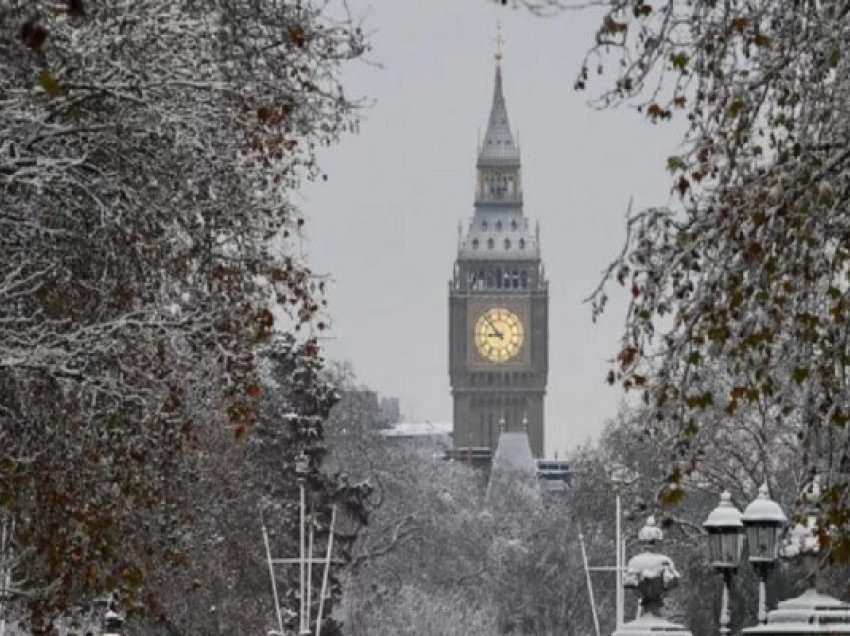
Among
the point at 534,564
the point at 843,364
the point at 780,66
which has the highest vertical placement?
the point at 534,564

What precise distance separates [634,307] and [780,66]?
1022mm

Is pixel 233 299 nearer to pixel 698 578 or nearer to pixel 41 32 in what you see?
pixel 41 32

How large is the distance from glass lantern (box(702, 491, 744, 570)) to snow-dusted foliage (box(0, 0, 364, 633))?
10.7 m

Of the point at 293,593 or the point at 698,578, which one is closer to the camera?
the point at 293,593

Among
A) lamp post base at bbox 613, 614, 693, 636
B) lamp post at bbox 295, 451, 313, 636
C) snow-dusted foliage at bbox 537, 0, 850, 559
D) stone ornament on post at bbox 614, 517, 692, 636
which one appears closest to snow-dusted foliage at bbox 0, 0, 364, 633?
snow-dusted foliage at bbox 537, 0, 850, 559

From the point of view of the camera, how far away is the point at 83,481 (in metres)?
19.3

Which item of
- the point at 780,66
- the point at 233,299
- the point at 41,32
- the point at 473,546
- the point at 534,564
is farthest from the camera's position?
the point at 473,546

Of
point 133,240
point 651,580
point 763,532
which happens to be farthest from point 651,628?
point 133,240

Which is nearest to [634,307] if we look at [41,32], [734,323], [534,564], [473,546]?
[734,323]

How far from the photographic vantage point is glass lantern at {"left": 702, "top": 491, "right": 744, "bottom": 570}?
30.8 m

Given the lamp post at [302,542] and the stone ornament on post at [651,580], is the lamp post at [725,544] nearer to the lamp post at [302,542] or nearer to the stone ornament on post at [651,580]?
the stone ornament on post at [651,580]

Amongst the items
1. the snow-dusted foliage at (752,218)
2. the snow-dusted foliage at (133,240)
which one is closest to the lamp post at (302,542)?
the snow-dusted foliage at (133,240)

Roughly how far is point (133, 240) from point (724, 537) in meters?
12.6

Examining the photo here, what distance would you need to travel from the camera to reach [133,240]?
1903cm
